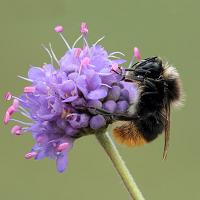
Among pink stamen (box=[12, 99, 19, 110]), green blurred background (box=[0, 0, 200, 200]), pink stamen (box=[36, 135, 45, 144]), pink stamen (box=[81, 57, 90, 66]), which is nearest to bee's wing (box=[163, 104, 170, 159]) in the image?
pink stamen (box=[81, 57, 90, 66])

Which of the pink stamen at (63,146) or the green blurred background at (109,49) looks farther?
the green blurred background at (109,49)

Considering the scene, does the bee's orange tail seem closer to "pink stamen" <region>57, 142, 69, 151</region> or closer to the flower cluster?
the flower cluster

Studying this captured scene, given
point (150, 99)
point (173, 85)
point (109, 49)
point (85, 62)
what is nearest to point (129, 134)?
point (150, 99)

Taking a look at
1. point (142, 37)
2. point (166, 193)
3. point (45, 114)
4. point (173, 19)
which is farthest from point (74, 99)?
point (173, 19)

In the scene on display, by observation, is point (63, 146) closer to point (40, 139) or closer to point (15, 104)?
point (40, 139)

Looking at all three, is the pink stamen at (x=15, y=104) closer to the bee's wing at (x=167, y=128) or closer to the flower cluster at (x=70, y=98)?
the flower cluster at (x=70, y=98)

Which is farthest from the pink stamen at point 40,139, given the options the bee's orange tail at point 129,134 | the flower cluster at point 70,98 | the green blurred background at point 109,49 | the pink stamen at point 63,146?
the green blurred background at point 109,49
